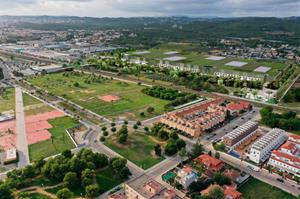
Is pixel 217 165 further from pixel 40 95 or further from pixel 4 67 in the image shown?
pixel 4 67

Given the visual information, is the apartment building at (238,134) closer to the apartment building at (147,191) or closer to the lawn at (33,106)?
the apartment building at (147,191)

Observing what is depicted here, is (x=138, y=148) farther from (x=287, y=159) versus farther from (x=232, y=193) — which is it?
(x=287, y=159)

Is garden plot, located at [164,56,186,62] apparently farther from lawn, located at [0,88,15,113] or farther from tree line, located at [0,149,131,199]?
tree line, located at [0,149,131,199]

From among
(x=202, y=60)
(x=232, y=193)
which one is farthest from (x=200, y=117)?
(x=202, y=60)

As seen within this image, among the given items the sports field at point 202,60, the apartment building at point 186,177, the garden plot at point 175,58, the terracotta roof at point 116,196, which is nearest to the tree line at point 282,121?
the apartment building at point 186,177

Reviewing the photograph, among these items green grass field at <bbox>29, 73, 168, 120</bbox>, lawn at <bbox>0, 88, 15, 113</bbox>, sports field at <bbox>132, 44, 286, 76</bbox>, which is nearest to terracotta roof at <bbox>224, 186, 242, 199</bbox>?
green grass field at <bbox>29, 73, 168, 120</bbox>

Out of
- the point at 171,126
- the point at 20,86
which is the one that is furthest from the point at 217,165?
the point at 20,86
